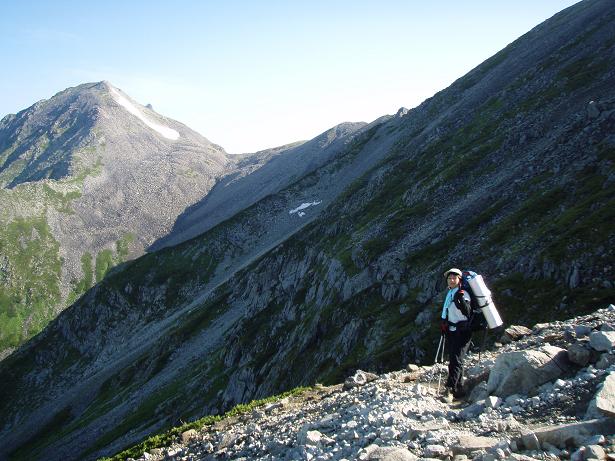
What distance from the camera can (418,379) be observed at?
19359mm

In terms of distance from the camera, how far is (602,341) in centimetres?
1421

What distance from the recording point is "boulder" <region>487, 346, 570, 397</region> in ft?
46.5

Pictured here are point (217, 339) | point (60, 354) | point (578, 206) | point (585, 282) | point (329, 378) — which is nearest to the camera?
point (585, 282)

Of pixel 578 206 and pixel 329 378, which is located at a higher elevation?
pixel 578 206

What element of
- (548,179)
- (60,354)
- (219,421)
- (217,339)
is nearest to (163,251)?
(60,354)

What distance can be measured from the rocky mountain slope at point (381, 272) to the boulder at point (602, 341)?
14.2m

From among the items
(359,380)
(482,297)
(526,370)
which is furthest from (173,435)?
(526,370)

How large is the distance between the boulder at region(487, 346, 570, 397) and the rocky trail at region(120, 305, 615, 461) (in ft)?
0.10

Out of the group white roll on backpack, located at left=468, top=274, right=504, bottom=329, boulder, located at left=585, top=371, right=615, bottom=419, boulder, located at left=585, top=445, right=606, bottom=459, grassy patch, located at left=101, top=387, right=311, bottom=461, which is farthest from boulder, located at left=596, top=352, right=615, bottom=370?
grassy patch, located at left=101, top=387, right=311, bottom=461

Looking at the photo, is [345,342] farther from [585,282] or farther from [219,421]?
[219,421]

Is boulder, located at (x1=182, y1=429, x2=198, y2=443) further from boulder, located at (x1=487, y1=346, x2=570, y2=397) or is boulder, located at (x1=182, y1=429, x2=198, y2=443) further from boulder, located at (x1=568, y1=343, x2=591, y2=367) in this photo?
boulder, located at (x1=568, y1=343, x2=591, y2=367)

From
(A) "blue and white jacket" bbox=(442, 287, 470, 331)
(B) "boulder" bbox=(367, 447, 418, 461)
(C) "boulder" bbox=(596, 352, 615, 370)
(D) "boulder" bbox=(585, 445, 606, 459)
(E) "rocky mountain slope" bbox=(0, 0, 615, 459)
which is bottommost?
(E) "rocky mountain slope" bbox=(0, 0, 615, 459)

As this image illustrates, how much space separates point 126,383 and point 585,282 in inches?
4392

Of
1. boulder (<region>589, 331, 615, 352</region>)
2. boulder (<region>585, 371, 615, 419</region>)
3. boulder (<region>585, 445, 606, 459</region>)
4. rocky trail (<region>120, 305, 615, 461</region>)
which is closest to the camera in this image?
boulder (<region>585, 445, 606, 459</region>)
